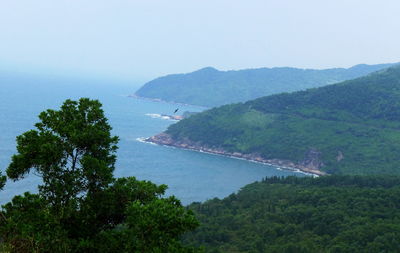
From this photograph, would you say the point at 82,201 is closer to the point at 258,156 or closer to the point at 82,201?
the point at 82,201

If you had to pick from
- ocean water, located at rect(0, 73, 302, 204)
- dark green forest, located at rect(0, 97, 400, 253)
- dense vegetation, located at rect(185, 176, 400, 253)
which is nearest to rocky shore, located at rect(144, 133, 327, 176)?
ocean water, located at rect(0, 73, 302, 204)

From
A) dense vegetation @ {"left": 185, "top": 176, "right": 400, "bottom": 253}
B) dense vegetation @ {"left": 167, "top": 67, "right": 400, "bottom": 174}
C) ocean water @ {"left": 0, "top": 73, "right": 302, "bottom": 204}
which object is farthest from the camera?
dense vegetation @ {"left": 167, "top": 67, "right": 400, "bottom": 174}

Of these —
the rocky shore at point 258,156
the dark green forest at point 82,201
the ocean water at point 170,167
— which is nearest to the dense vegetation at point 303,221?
the ocean water at point 170,167

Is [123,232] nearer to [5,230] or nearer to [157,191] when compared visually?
[157,191]

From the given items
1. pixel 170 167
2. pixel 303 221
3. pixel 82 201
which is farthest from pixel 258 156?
pixel 82 201

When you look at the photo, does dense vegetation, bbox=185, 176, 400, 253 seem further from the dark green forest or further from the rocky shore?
the rocky shore

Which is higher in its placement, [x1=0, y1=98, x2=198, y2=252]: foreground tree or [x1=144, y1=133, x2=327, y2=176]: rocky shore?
[x1=0, y1=98, x2=198, y2=252]: foreground tree

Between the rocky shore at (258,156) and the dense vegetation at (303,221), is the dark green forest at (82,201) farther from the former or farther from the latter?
the rocky shore at (258,156)
